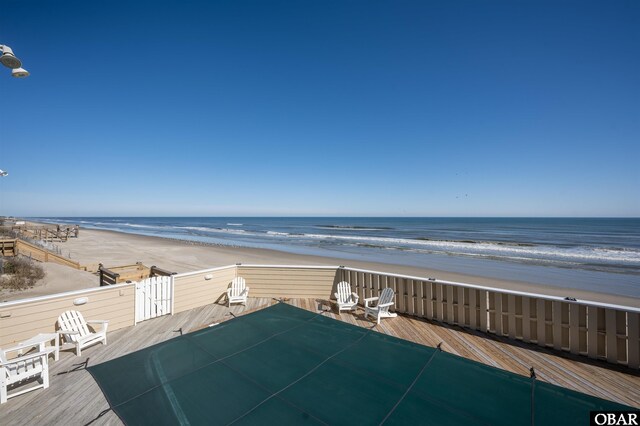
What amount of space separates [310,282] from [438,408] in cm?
410

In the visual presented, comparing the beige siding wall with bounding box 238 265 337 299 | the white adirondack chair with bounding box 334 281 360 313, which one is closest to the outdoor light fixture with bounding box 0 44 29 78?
the beige siding wall with bounding box 238 265 337 299

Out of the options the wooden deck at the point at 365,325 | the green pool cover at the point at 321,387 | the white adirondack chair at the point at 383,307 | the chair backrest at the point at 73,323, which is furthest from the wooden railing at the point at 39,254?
the white adirondack chair at the point at 383,307

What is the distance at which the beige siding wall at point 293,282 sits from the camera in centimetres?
614

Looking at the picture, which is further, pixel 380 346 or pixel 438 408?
pixel 380 346

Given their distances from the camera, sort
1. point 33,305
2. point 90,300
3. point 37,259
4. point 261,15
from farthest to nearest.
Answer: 1. point 37,259
2. point 261,15
3. point 90,300
4. point 33,305

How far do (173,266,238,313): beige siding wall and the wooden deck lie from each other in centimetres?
43

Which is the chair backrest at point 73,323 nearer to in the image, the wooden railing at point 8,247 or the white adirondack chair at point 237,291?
the white adirondack chair at point 237,291

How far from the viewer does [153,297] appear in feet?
16.7

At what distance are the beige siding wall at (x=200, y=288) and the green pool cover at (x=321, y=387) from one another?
220cm

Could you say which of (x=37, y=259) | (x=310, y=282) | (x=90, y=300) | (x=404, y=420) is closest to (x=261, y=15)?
(x=310, y=282)

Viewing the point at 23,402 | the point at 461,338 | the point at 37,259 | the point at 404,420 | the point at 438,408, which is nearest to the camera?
the point at 404,420

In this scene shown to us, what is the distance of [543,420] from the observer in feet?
7.07

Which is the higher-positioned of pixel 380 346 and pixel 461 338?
pixel 380 346

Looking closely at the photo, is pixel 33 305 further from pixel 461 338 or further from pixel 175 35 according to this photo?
pixel 175 35
